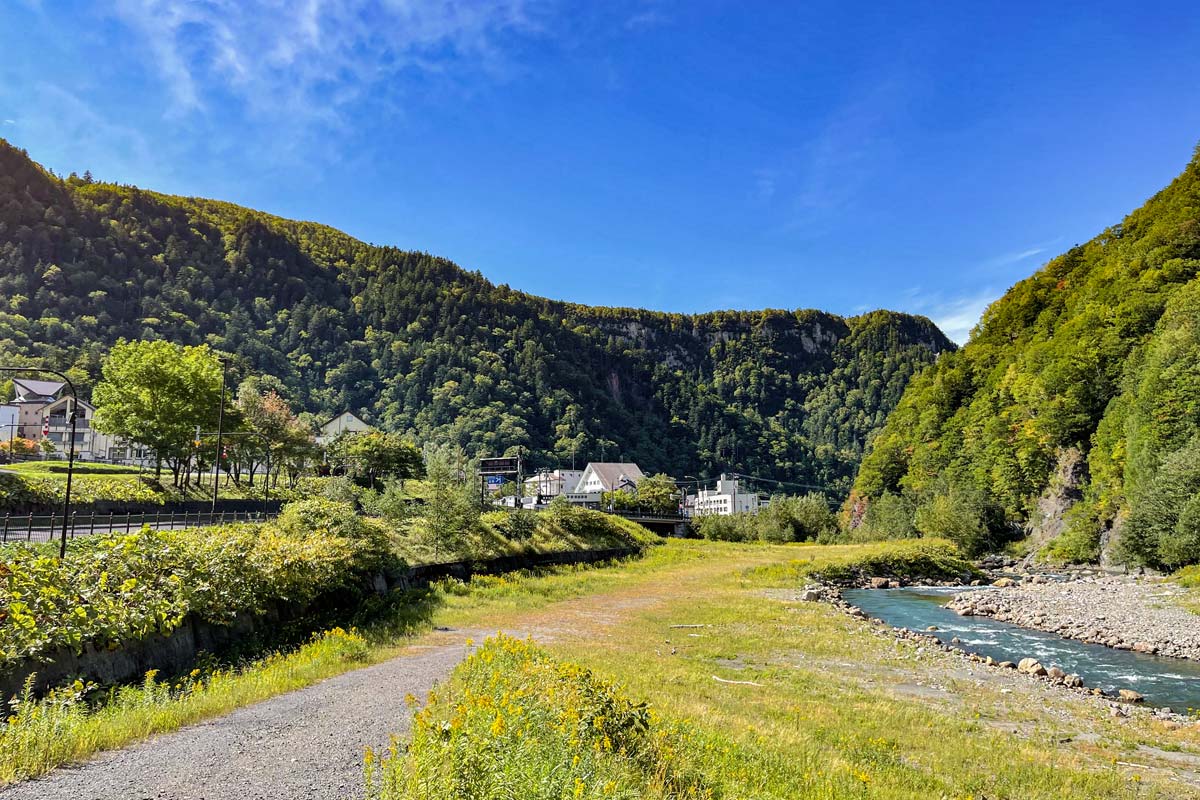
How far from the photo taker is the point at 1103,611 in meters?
33.2

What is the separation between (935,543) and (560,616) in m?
49.9

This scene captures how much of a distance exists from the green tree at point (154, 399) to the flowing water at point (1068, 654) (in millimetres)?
49228

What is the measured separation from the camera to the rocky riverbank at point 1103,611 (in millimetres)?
26609

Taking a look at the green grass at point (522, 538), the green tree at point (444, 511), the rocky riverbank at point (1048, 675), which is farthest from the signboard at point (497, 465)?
the rocky riverbank at point (1048, 675)

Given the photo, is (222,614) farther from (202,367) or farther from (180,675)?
(202,367)

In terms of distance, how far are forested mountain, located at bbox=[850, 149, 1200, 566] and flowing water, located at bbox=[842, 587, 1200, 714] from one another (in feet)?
73.9

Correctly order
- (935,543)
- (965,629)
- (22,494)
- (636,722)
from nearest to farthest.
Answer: (636,722) < (965,629) < (22,494) < (935,543)

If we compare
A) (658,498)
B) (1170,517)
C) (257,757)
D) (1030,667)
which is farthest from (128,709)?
(658,498)

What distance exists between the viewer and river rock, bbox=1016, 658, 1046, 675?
2092 centimetres

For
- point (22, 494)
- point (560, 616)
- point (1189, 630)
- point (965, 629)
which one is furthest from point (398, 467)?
point (1189, 630)

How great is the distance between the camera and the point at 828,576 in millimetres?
51625

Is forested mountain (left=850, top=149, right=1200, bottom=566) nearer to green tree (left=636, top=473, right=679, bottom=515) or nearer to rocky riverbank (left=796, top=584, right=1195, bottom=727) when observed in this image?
rocky riverbank (left=796, top=584, right=1195, bottom=727)

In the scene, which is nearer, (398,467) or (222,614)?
(222,614)

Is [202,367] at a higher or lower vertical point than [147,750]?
higher
